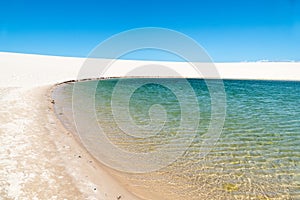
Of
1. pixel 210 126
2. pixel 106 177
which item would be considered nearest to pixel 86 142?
pixel 106 177

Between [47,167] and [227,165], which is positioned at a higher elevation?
[47,167]

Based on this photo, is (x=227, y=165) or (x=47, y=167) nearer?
(x=47, y=167)

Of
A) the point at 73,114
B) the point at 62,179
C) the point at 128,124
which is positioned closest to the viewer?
the point at 62,179

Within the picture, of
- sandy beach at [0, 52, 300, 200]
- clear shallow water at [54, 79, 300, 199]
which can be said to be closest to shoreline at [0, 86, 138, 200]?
sandy beach at [0, 52, 300, 200]

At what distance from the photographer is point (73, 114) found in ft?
44.5

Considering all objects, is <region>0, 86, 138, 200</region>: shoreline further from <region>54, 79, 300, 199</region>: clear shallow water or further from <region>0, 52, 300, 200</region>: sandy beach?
<region>54, 79, 300, 199</region>: clear shallow water

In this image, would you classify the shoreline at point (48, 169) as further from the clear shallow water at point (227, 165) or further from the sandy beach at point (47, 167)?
the clear shallow water at point (227, 165)

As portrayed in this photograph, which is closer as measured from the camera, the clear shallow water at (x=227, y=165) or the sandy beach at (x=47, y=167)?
the sandy beach at (x=47, y=167)

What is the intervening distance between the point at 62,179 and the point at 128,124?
707 cm

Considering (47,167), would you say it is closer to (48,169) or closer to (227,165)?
(48,169)

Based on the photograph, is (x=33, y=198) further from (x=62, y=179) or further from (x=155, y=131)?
(x=155, y=131)

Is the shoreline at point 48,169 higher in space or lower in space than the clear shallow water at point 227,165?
higher

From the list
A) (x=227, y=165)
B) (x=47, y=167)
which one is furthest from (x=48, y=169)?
(x=227, y=165)

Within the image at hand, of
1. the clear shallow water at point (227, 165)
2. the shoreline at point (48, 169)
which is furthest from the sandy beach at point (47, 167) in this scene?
the clear shallow water at point (227, 165)
